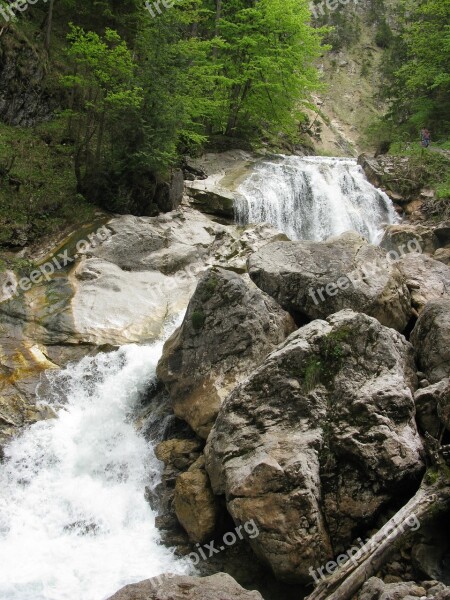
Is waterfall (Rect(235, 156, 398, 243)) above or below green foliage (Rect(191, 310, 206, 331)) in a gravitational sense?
above

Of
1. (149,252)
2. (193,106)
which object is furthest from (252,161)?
(149,252)

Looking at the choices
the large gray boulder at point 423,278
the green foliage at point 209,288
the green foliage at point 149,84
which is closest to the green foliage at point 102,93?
the green foliage at point 149,84

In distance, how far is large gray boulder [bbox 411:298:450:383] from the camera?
8.77m

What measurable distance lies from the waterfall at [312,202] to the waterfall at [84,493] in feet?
29.3

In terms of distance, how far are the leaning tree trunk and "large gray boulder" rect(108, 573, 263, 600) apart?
87 centimetres

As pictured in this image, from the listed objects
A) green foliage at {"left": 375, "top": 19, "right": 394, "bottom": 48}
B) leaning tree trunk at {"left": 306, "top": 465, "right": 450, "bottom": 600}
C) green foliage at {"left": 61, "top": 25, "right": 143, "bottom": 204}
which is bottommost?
leaning tree trunk at {"left": 306, "top": 465, "right": 450, "bottom": 600}

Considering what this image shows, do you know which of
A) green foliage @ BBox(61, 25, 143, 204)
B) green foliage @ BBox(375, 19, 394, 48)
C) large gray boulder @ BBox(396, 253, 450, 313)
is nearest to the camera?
large gray boulder @ BBox(396, 253, 450, 313)

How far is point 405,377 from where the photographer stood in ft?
27.3

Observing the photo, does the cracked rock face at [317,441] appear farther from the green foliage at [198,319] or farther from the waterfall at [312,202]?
the waterfall at [312,202]

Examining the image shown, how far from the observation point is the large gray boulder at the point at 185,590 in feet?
18.4

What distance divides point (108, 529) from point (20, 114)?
15463 millimetres

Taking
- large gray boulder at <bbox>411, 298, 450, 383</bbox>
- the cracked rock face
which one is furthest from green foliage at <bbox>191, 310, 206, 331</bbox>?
large gray boulder at <bbox>411, 298, 450, 383</bbox>

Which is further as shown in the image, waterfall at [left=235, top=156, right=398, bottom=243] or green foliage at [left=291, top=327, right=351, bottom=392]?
waterfall at [left=235, top=156, right=398, bottom=243]

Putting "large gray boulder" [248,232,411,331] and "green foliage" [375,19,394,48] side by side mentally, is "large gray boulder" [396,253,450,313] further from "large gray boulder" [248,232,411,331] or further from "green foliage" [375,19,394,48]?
"green foliage" [375,19,394,48]
